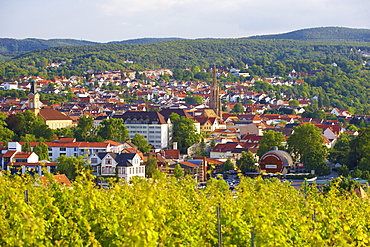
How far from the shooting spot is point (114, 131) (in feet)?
207

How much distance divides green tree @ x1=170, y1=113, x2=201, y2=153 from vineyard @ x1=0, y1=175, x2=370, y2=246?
166 ft

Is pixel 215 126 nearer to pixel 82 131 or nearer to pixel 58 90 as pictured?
pixel 82 131

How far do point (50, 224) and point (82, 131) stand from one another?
171 feet

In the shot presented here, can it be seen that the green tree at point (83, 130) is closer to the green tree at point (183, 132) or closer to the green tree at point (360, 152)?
the green tree at point (183, 132)

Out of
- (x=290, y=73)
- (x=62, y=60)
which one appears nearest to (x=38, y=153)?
(x=290, y=73)

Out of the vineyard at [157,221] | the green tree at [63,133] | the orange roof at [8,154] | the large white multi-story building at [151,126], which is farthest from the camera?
the large white multi-story building at [151,126]

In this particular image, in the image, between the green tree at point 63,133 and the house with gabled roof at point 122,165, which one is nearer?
the house with gabled roof at point 122,165

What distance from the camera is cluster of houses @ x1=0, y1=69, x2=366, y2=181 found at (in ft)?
160

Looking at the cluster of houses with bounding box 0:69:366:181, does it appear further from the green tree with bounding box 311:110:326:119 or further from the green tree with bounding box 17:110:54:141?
the green tree with bounding box 17:110:54:141

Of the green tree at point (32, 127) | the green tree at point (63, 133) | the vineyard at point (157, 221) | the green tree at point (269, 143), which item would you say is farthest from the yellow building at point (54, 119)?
the vineyard at point (157, 221)

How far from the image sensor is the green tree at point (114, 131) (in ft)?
206

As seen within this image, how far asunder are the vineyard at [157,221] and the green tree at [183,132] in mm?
50638

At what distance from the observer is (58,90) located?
123 metres

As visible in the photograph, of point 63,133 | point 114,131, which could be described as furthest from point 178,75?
point 114,131
